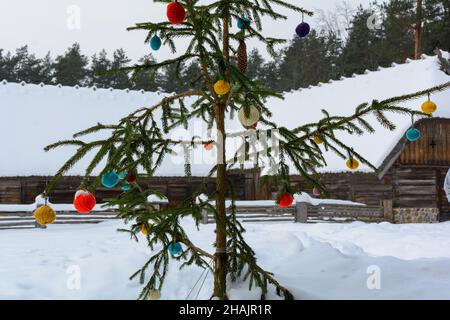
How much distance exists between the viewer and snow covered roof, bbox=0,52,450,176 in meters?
16.1

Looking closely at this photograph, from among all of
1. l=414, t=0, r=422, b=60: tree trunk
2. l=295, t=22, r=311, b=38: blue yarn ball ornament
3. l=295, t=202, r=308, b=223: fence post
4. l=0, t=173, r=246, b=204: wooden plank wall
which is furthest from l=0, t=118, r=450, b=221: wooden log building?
l=295, t=22, r=311, b=38: blue yarn ball ornament

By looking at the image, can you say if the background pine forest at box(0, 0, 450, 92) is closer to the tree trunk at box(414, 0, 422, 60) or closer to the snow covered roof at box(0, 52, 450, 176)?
the tree trunk at box(414, 0, 422, 60)

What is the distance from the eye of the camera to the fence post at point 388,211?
16.3m

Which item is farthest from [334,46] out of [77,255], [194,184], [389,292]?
[389,292]

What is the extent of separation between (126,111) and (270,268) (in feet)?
51.8

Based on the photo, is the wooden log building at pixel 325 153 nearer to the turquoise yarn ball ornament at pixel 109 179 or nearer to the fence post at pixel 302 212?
the fence post at pixel 302 212

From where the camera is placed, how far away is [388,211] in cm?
1639

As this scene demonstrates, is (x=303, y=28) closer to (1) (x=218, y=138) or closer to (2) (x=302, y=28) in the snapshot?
(2) (x=302, y=28)

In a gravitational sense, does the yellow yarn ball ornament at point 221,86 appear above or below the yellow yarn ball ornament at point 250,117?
above

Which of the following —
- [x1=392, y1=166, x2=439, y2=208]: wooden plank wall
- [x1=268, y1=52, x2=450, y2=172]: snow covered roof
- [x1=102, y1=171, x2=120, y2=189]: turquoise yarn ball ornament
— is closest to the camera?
[x1=102, y1=171, x2=120, y2=189]: turquoise yarn ball ornament

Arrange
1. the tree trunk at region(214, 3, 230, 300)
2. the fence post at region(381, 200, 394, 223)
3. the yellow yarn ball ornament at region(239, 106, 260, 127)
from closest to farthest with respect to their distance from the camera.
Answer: the yellow yarn ball ornament at region(239, 106, 260, 127)
the tree trunk at region(214, 3, 230, 300)
the fence post at region(381, 200, 394, 223)

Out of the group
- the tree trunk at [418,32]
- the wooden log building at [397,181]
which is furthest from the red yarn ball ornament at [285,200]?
the tree trunk at [418,32]

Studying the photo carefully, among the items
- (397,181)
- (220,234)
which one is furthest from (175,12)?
(397,181)
